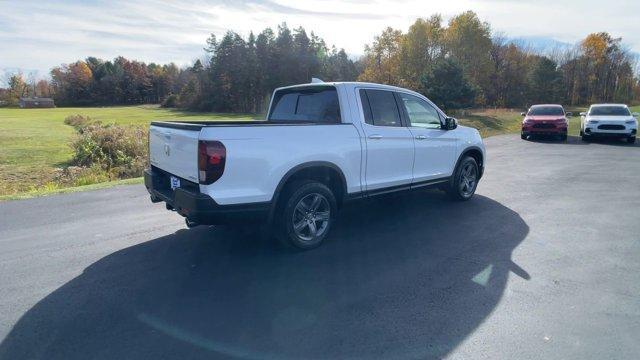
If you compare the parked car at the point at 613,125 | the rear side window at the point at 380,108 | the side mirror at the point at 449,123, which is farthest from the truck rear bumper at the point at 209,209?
the parked car at the point at 613,125

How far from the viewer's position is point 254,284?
4.09 metres

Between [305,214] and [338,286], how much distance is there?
1.17 metres

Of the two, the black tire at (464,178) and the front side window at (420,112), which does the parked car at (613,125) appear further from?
the front side window at (420,112)

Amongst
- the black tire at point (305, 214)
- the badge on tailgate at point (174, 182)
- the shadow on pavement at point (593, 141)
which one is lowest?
the black tire at point (305, 214)

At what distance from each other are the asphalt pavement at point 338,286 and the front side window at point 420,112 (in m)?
1.37

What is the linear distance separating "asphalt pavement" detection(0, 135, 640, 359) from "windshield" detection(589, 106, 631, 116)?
13547 mm

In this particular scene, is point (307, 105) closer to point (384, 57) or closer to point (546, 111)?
point (546, 111)

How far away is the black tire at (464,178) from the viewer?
707 cm

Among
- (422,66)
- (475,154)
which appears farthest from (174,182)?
(422,66)

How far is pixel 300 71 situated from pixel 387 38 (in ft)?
45.6

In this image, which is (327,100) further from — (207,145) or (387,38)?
(387,38)

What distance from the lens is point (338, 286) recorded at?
402 cm

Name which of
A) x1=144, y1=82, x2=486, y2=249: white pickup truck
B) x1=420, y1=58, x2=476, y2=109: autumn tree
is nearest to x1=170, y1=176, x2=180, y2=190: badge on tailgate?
x1=144, y1=82, x2=486, y2=249: white pickup truck

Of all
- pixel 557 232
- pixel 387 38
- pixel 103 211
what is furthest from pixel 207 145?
pixel 387 38
